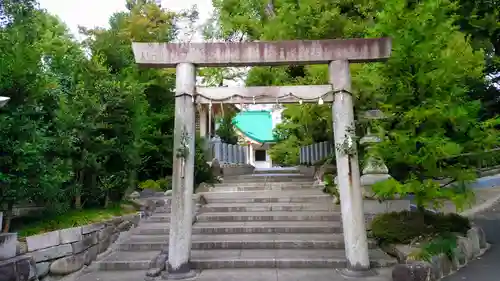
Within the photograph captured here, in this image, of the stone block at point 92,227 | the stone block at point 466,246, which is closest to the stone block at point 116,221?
the stone block at point 92,227

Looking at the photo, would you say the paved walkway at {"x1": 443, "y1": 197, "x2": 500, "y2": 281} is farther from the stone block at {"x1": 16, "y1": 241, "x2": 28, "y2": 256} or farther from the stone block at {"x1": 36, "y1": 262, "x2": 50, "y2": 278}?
the stone block at {"x1": 16, "y1": 241, "x2": 28, "y2": 256}

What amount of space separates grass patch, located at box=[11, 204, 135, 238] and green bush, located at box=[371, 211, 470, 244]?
620 centimetres

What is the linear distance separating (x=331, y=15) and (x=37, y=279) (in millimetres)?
10734

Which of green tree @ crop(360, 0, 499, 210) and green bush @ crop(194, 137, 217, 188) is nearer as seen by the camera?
green tree @ crop(360, 0, 499, 210)

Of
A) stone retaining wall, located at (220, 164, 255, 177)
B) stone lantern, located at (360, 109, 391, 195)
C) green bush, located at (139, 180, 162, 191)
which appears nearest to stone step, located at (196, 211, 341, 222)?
stone lantern, located at (360, 109, 391, 195)

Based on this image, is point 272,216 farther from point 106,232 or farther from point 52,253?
point 52,253

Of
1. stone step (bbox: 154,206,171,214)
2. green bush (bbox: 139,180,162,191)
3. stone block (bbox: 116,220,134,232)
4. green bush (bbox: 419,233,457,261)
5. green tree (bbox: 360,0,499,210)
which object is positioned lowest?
green bush (bbox: 419,233,457,261)

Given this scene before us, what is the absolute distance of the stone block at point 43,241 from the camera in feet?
20.3

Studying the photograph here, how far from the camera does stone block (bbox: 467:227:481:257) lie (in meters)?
7.46

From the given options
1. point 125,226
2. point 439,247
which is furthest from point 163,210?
point 439,247

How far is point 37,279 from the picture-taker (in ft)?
20.4

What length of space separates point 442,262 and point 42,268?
7051 mm

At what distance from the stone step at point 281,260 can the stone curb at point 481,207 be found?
6776mm

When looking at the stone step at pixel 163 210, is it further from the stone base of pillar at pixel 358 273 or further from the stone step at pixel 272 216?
the stone base of pillar at pixel 358 273
